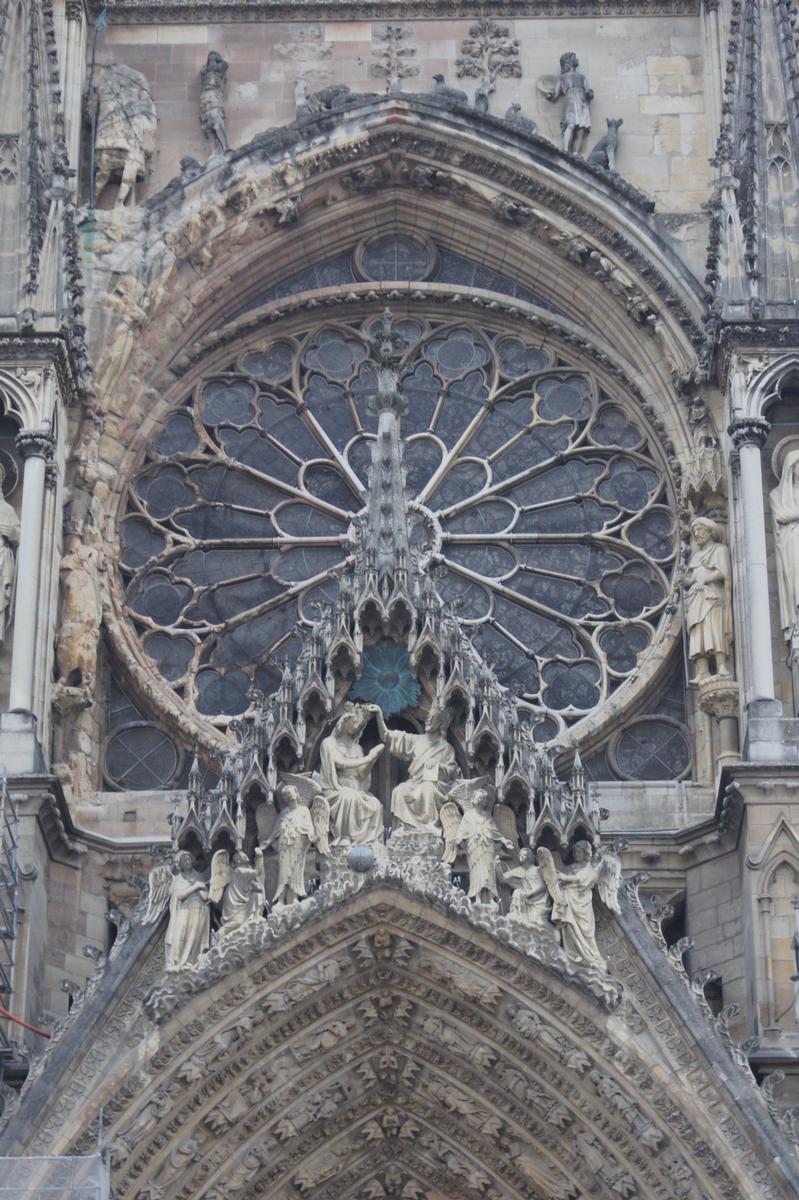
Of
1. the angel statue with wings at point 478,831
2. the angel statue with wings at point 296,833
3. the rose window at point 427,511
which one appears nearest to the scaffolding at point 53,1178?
the angel statue with wings at point 296,833

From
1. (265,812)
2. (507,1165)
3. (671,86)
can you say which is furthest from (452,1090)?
(671,86)

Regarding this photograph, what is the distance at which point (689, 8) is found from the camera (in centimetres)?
2725

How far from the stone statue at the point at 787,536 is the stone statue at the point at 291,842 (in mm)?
3713

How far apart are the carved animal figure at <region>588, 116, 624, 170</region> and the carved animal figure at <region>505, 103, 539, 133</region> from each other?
1.62 ft

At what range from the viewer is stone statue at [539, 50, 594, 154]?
86.9 feet

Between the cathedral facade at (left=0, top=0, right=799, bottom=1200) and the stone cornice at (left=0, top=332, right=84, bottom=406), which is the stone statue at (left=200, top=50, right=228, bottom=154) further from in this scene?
the stone cornice at (left=0, top=332, right=84, bottom=406)

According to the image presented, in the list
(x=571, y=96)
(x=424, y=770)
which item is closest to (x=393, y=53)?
(x=571, y=96)

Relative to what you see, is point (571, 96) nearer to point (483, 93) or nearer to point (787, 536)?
point (483, 93)

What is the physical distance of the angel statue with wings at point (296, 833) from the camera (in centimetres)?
2236

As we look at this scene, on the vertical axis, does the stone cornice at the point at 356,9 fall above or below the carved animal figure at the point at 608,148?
above

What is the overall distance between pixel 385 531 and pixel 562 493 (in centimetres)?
283

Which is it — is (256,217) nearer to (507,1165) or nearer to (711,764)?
(711,764)

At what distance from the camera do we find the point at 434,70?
2708 cm

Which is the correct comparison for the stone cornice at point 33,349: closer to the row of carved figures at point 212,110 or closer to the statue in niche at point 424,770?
the row of carved figures at point 212,110
